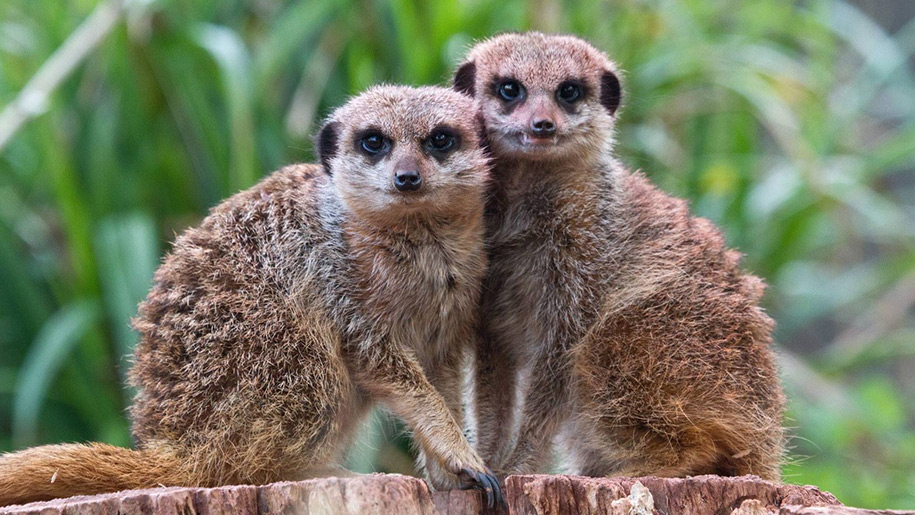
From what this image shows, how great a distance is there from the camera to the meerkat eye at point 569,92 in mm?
3507

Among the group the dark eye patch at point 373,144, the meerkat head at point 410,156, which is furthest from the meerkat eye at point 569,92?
the dark eye patch at point 373,144

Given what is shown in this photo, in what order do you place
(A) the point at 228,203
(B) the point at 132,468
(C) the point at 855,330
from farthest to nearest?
(C) the point at 855,330, (A) the point at 228,203, (B) the point at 132,468

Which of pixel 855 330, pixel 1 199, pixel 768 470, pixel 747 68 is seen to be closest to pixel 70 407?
pixel 1 199

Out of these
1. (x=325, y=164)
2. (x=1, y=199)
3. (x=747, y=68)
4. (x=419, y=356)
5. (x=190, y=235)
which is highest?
(x=747, y=68)

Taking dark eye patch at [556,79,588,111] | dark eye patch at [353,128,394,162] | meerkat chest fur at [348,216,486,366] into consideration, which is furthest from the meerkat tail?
dark eye patch at [556,79,588,111]

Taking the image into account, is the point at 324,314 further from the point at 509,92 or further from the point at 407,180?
the point at 509,92

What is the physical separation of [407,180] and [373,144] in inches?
10.7

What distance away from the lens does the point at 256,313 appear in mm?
2953

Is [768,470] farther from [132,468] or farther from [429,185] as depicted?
[132,468]

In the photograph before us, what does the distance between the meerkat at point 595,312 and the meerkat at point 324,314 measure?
0.63ft

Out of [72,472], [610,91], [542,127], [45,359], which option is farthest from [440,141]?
[45,359]

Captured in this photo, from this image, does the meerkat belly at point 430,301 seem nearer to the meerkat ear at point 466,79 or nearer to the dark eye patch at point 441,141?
the dark eye patch at point 441,141

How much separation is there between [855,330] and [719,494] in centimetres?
580

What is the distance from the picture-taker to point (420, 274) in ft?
10.3
